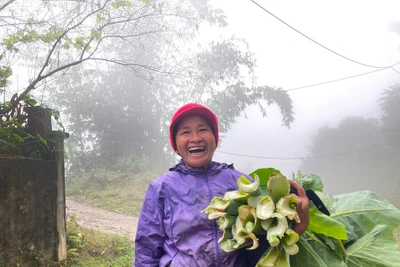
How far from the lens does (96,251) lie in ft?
17.6

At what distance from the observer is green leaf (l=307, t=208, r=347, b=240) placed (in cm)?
122

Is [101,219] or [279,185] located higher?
[279,185]

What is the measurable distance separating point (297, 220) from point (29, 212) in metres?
3.74

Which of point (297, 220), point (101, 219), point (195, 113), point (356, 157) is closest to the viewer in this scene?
point (297, 220)

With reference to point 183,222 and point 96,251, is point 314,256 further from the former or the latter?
point 96,251

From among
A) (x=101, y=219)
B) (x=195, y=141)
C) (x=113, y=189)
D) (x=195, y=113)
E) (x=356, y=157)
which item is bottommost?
(x=101, y=219)

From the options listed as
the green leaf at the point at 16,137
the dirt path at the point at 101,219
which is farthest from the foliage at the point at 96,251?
the green leaf at the point at 16,137

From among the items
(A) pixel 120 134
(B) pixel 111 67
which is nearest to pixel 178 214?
(A) pixel 120 134

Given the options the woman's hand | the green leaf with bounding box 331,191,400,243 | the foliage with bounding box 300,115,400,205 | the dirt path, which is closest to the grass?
the dirt path

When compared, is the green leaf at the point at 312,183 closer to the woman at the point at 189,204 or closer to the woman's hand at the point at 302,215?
the woman at the point at 189,204

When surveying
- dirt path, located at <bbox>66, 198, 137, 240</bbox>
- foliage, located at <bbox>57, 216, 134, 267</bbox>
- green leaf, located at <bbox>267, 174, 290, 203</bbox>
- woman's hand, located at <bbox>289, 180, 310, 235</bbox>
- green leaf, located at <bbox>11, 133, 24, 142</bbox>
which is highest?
green leaf, located at <bbox>11, 133, 24, 142</bbox>

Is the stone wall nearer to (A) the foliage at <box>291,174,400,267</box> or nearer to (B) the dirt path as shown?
(B) the dirt path

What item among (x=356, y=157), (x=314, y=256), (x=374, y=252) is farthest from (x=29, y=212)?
(x=356, y=157)

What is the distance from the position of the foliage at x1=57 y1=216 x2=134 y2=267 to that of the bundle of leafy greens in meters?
3.85
